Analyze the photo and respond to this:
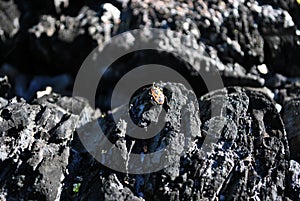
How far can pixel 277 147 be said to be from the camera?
16.1 ft

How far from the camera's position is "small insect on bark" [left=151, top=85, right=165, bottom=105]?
496cm

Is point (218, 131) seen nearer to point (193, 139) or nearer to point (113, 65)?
point (193, 139)

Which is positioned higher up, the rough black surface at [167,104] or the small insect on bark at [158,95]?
the small insect on bark at [158,95]

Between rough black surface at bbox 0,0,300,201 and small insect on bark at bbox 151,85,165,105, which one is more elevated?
small insect on bark at bbox 151,85,165,105

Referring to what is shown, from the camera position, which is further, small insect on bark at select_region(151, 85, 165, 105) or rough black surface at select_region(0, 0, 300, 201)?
small insect on bark at select_region(151, 85, 165, 105)

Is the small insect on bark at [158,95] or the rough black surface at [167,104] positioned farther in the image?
the small insect on bark at [158,95]

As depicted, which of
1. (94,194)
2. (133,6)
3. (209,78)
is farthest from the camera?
(133,6)

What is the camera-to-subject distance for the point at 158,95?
4988 millimetres

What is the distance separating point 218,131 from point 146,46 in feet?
6.51

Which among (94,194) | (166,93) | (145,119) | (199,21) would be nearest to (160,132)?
(145,119)

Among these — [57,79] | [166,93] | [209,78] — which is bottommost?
[57,79]

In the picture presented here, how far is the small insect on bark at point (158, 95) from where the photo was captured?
4.96 metres

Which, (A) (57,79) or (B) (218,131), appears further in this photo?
(A) (57,79)

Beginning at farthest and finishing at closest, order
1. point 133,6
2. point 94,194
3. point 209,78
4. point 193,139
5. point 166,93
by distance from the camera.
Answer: point 133,6
point 209,78
point 166,93
point 193,139
point 94,194
